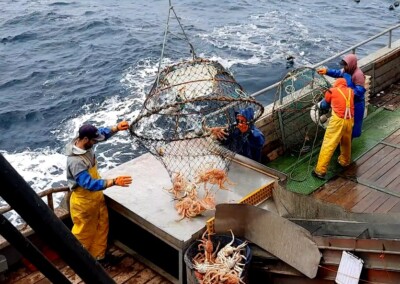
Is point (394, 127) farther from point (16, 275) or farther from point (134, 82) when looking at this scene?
point (134, 82)

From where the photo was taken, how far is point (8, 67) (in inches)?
888

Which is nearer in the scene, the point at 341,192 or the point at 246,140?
A: the point at 246,140

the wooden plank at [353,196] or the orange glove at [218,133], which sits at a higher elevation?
the orange glove at [218,133]

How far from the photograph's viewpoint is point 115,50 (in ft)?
81.3

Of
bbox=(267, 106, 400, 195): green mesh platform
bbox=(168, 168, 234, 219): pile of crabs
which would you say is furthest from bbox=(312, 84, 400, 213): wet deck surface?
bbox=(168, 168, 234, 219): pile of crabs

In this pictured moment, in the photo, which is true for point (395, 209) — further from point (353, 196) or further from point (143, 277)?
point (143, 277)

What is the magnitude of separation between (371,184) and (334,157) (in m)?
1.13

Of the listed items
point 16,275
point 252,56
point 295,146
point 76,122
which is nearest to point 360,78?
point 295,146

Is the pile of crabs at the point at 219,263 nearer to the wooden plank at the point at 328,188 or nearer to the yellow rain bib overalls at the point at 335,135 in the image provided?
the wooden plank at the point at 328,188

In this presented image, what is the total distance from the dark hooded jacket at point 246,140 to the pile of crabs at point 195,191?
45 centimetres

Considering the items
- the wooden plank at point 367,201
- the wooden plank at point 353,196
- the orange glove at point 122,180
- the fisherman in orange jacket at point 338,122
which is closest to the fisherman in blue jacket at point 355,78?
the fisherman in orange jacket at point 338,122

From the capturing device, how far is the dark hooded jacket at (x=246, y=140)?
6704 millimetres

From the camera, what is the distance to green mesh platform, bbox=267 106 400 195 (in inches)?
332

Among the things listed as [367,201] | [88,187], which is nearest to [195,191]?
[88,187]
